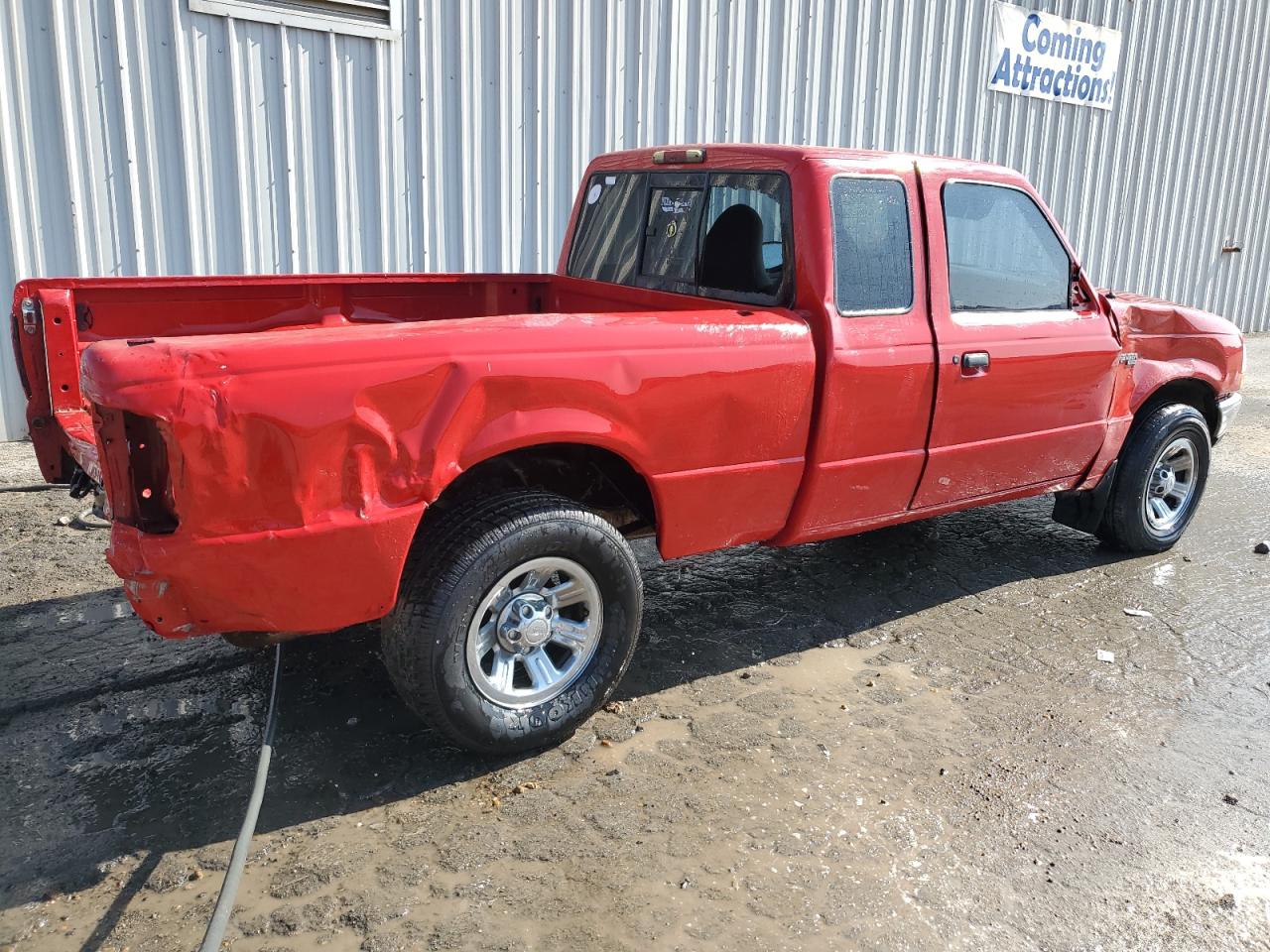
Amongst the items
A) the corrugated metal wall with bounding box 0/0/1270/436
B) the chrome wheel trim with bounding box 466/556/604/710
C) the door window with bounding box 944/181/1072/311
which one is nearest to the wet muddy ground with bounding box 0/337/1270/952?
the chrome wheel trim with bounding box 466/556/604/710

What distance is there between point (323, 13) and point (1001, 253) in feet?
16.6

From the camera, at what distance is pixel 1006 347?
438 cm

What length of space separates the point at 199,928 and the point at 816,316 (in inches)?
108

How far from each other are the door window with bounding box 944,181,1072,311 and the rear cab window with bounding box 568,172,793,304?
0.78 meters

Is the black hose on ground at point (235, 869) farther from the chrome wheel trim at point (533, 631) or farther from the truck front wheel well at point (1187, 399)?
the truck front wheel well at point (1187, 399)

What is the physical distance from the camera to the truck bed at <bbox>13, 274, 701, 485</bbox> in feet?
12.4

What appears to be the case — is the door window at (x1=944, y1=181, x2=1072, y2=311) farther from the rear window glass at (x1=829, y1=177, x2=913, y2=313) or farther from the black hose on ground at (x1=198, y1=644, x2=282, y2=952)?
the black hose on ground at (x1=198, y1=644, x2=282, y2=952)

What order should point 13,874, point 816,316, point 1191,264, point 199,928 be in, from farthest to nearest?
point 1191,264
point 816,316
point 13,874
point 199,928

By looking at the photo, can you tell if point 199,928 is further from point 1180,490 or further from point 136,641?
point 1180,490

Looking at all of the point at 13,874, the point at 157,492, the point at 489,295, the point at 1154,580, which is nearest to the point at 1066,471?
the point at 1154,580

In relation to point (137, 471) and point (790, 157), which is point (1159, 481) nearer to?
point (790, 157)

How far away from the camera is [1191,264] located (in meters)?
14.2

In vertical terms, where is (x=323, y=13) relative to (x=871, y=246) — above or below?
above

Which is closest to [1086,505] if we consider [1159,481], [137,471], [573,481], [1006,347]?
[1159,481]
